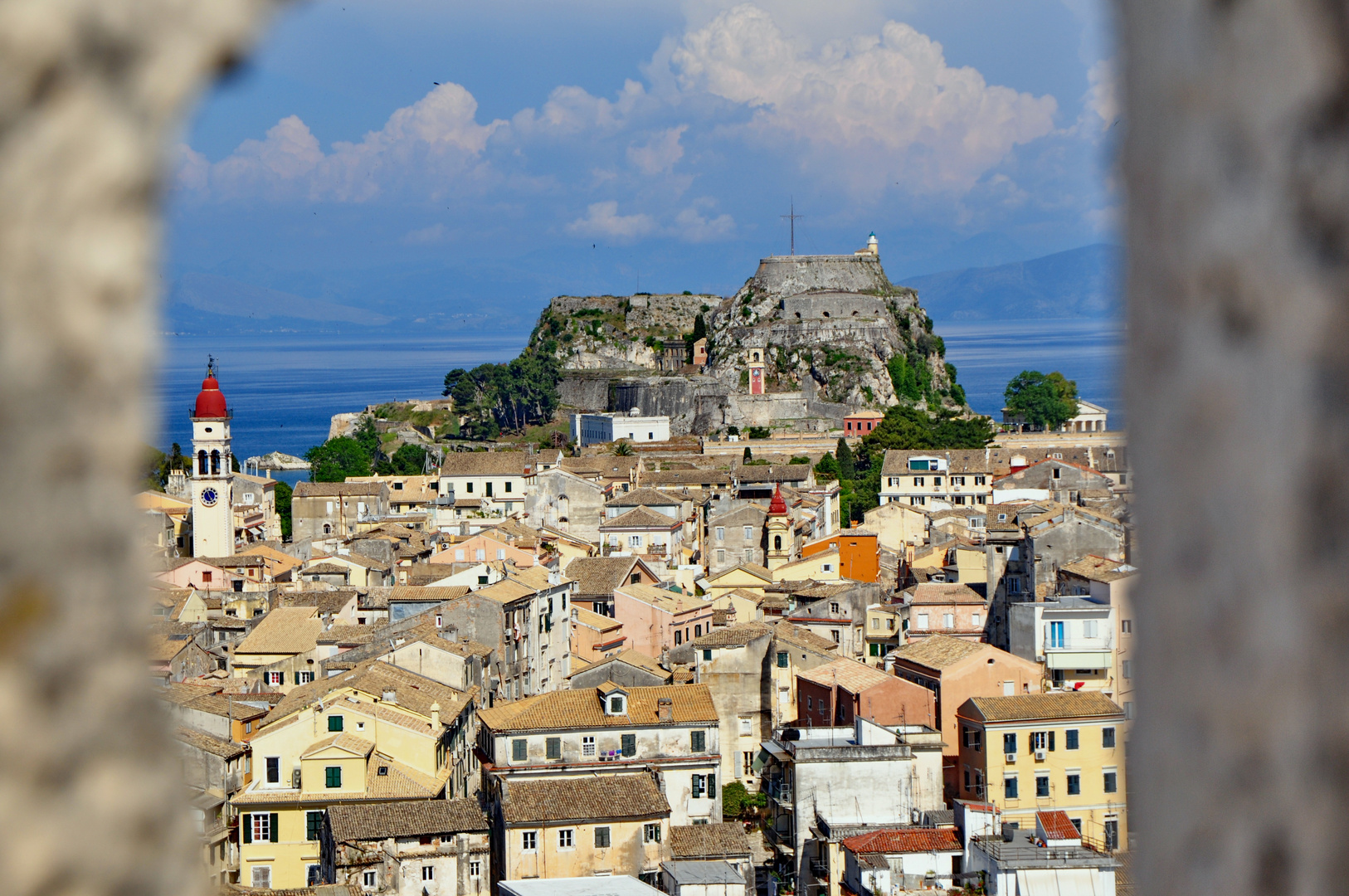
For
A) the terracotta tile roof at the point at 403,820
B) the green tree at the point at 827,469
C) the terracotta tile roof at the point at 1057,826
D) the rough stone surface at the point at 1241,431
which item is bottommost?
the terracotta tile roof at the point at 1057,826

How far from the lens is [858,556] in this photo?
3966cm

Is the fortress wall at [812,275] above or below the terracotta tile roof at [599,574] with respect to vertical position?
above

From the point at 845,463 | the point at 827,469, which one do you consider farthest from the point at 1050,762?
the point at 845,463

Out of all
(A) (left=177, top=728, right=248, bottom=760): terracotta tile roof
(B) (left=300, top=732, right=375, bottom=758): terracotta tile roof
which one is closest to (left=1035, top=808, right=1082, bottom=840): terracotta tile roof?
(B) (left=300, top=732, right=375, bottom=758): terracotta tile roof

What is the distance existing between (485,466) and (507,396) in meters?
33.0

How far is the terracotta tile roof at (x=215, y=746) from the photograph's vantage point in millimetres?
19513

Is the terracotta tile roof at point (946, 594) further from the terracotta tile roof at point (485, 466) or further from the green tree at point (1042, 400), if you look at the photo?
the green tree at point (1042, 400)

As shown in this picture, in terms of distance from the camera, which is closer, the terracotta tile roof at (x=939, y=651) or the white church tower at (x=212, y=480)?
the terracotta tile roof at (x=939, y=651)

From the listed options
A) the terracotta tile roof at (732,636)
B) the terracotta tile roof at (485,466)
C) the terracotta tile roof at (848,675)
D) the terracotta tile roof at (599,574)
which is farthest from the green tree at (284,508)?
the terracotta tile roof at (848,675)

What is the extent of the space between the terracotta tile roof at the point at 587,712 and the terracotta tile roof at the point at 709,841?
1956 mm

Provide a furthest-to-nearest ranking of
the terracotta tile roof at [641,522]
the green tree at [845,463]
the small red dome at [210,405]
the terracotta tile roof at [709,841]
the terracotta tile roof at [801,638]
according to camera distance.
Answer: the green tree at [845,463], the small red dome at [210,405], the terracotta tile roof at [641,522], the terracotta tile roof at [801,638], the terracotta tile roof at [709,841]

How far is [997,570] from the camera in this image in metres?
32.5

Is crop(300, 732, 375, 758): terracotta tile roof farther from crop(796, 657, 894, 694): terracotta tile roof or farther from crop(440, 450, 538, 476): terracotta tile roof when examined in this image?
crop(440, 450, 538, 476): terracotta tile roof

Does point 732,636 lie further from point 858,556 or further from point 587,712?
point 858,556
